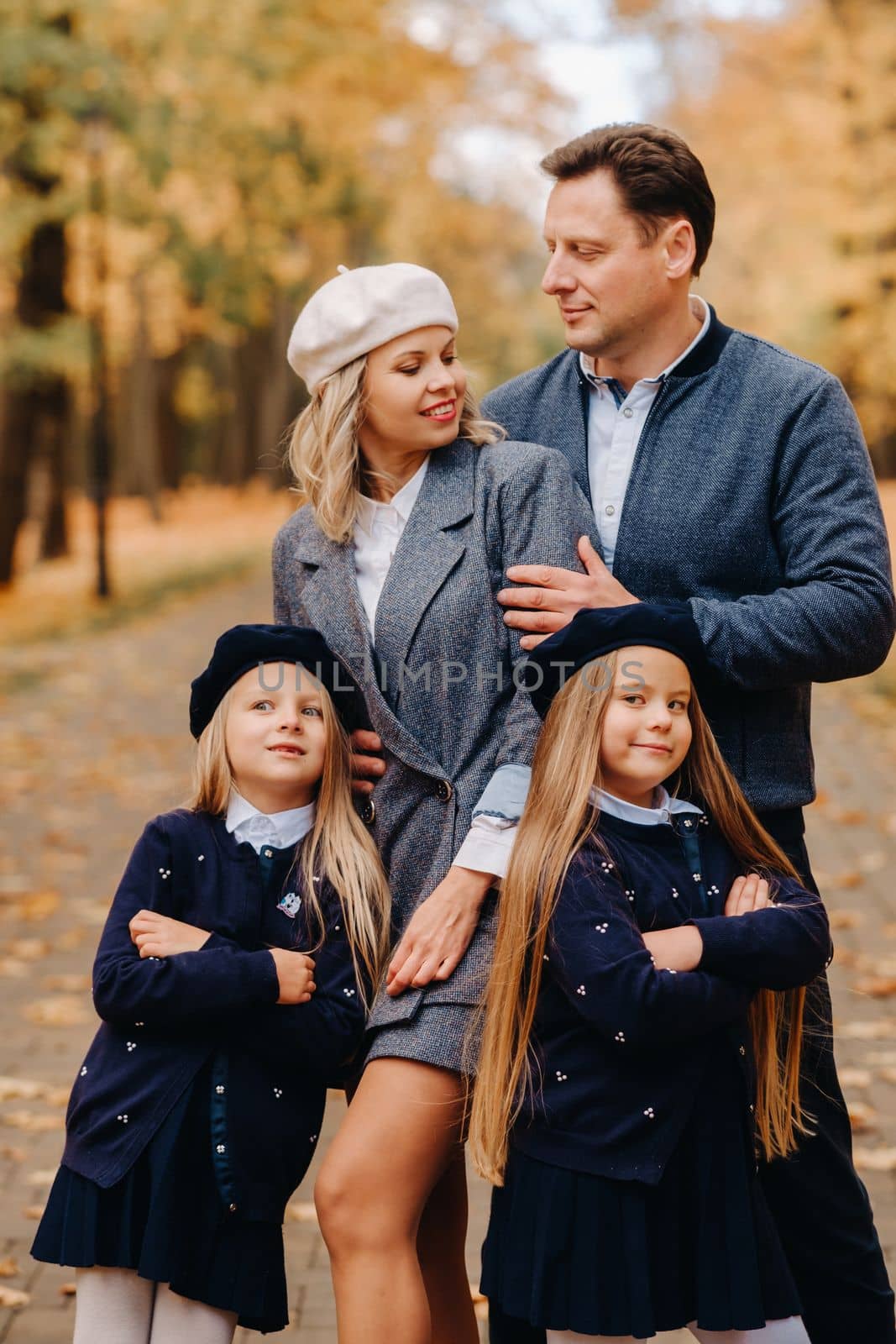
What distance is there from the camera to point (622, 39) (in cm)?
1997

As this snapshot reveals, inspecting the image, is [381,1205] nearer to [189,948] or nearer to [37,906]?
[189,948]

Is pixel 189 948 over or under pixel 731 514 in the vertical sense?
under

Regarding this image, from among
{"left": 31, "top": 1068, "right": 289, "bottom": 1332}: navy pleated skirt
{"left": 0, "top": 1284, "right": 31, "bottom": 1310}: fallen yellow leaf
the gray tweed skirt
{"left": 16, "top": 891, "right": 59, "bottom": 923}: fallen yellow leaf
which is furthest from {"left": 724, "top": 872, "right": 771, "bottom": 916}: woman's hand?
{"left": 16, "top": 891, "right": 59, "bottom": 923}: fallen yellow leaf

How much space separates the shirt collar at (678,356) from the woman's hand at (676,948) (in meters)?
1.10

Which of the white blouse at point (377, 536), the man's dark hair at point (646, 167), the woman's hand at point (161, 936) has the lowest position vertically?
the woman's hand at point (161, 936)

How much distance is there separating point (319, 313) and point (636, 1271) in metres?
1.81

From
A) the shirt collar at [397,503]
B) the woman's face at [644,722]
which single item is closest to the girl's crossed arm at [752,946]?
the woman's face at [644,722]

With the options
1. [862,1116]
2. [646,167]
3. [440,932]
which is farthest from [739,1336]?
[862,1116]

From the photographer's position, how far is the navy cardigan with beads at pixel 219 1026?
276cm

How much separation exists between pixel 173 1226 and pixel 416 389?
5.14ft

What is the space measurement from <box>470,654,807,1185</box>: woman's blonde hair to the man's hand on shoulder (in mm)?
145

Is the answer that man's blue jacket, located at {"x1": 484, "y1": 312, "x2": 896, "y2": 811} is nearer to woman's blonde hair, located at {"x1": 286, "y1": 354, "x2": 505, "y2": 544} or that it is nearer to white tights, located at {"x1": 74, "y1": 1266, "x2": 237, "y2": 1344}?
woman's blonde hair, located at {"x1": 286, "y1": 354, "x2": 505, "y2": 544}

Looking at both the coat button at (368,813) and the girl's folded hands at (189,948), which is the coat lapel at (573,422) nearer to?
the coat button at (368,813)

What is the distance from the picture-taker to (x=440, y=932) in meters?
2.84
